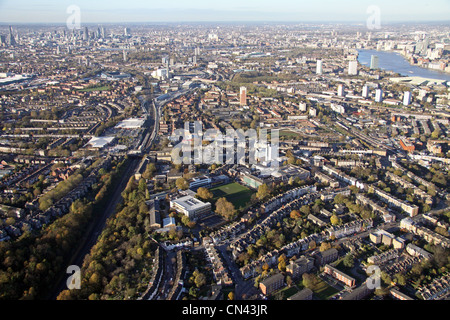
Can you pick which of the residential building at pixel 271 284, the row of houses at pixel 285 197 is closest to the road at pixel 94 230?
the residential building at pixel 271 284

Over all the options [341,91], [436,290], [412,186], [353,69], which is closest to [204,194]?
[436,290]

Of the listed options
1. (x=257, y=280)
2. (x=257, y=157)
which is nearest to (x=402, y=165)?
(x=257, y=157)

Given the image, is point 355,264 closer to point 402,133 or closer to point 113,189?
point 113,189

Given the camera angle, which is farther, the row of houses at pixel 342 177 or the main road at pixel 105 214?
the row of houses at pixel 342 177

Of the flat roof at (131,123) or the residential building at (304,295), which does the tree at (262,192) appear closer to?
the residential building at (304,295)

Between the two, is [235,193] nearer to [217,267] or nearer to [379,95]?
[217,267]
